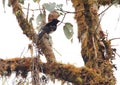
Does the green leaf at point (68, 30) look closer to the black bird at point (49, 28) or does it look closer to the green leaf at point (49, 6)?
the black bird at point (49, 28)

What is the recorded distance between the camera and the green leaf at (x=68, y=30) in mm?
1900

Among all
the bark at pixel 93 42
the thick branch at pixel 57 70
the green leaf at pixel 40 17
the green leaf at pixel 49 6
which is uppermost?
the green leaf at pixel 49 6

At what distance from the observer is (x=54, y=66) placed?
6.50ft

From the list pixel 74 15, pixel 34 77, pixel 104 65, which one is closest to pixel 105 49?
pixel 104 65

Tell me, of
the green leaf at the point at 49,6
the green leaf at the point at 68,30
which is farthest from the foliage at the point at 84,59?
the green leaf at the point at 49,6

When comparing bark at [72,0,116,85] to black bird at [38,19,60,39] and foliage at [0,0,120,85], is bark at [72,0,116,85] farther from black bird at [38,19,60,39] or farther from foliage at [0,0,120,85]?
black bird at [38,19,60,39]

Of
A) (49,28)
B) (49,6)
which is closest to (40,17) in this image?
(49,28)

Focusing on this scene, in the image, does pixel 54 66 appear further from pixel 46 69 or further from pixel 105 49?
pixel 105 49

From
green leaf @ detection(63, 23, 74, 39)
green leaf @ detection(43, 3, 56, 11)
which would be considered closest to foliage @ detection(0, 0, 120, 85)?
green leaf @ detection(63, 23, 74, 39)

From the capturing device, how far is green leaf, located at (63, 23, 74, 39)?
1.90 meters

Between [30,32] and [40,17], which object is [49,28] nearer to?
[40,17]

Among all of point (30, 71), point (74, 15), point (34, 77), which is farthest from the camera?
point (74, 15)

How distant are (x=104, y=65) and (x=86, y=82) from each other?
11 centimetres

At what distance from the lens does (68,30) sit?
1907mm
